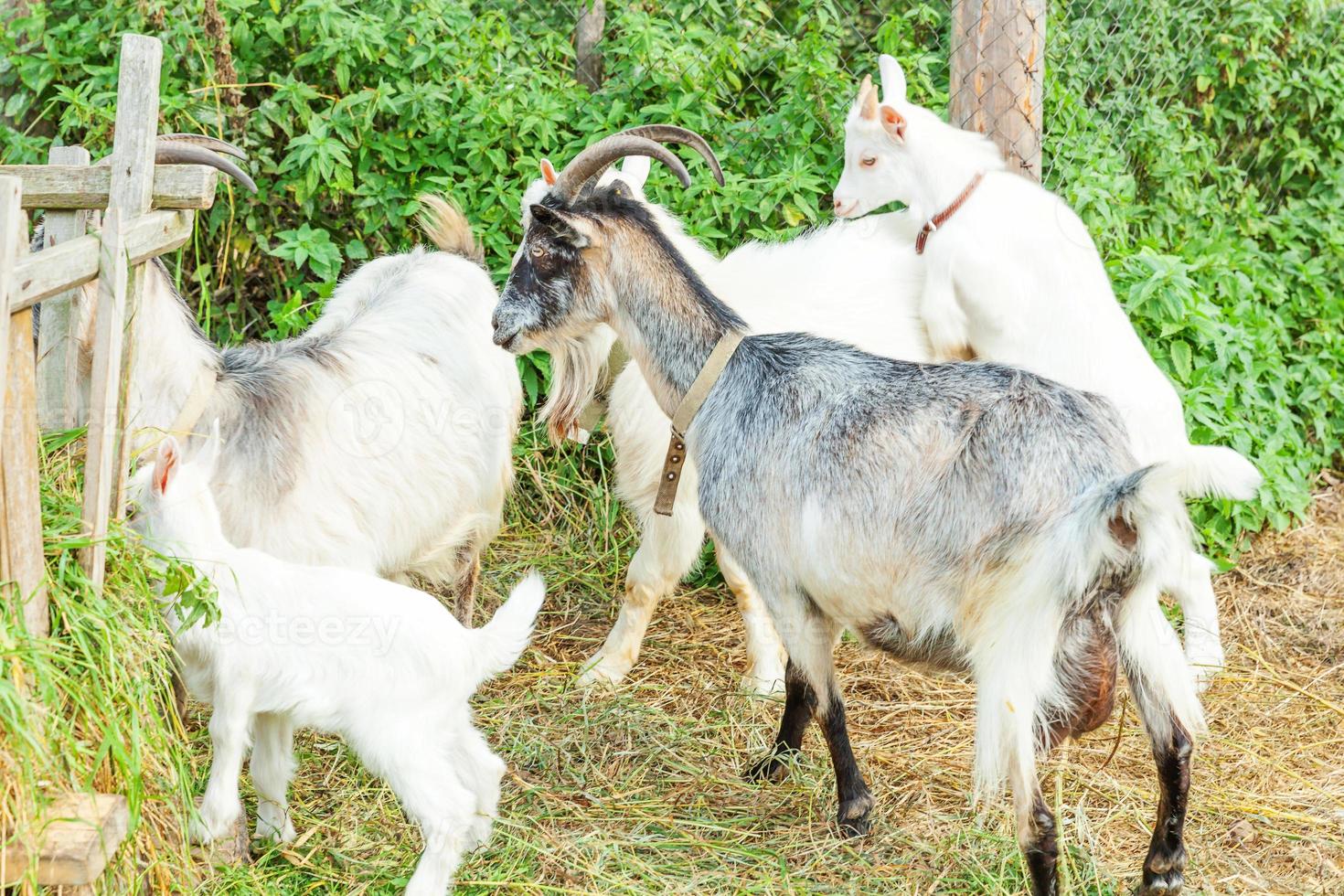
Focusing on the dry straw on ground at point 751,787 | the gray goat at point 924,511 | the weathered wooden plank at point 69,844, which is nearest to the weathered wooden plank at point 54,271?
the dry straw on ground at point 751,787

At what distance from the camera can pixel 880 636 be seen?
311 cm

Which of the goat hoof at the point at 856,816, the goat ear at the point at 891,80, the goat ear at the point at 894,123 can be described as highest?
the goat ear at the point at 891,80

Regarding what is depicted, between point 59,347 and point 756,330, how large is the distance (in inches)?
78.3

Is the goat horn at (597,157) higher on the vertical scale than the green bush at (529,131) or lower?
higher

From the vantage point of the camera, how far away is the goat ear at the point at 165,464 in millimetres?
2811

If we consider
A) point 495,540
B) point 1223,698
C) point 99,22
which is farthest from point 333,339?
point 1223,698

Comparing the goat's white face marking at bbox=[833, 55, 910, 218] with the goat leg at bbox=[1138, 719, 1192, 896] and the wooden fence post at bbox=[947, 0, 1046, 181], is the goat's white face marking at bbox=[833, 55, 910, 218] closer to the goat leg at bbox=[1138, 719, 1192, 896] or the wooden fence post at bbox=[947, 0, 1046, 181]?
the wooden fence post at bbox=[947, 0, 1046, 181]

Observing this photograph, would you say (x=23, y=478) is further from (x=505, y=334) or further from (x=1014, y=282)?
(x=1014, y=282)

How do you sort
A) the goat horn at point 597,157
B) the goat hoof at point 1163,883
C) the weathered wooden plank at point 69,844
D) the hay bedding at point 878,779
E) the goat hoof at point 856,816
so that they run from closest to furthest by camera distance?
1. the weathered wooden plank at point 69,844
2. the goat hoof at point 1163,883
3. the hay bedding at point 878,779
4. the goat hoof at point 856,816
5. the goat horn at point 597,157

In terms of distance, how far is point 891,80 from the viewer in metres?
4.59

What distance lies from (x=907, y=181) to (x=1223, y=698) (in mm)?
1911

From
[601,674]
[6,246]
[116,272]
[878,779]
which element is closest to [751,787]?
[878,779]

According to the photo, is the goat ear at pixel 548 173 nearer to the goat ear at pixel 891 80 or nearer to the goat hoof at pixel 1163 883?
the goat ear at pixel 891 80

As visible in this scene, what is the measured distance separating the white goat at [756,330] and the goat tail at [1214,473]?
1.66 metres
